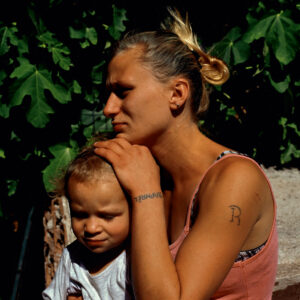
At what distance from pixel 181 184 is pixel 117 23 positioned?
1.75 metres

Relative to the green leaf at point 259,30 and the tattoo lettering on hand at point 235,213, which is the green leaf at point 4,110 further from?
the tattoo lettering on hand at point 235,213

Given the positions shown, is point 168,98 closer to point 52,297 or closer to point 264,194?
point 264,194

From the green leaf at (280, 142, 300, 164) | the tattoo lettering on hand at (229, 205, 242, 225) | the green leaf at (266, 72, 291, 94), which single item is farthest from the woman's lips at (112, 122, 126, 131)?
the green leaf at (280, 142, 300, 164)

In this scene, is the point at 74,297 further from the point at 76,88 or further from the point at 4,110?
the point at 76,88

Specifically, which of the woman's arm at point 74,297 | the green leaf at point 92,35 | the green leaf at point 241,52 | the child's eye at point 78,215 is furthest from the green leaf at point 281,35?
the woman's arm at point 74,297

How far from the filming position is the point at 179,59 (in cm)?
192

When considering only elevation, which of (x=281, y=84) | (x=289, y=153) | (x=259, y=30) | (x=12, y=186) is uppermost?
(x=259, y=30)

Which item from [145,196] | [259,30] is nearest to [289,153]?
[259,30]

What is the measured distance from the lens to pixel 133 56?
1.86 metres

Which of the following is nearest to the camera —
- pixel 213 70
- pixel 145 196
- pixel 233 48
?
pixel 145 196

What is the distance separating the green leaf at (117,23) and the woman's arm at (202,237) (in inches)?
73.7

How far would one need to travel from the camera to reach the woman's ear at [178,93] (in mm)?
1850

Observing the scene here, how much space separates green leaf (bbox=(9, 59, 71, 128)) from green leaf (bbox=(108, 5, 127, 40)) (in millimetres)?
602

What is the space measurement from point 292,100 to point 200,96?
6.59 ft
